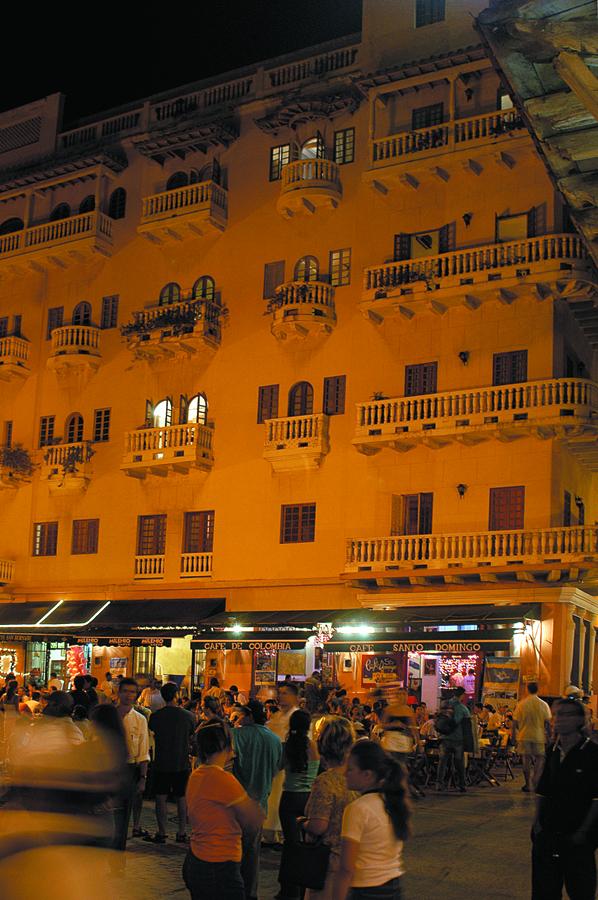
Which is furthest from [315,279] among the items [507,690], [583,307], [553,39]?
[553,39]

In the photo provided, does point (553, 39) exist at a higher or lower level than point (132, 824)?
higher

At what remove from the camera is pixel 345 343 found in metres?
32.6

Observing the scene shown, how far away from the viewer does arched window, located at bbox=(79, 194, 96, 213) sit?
38.8m

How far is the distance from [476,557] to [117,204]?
17.9 m

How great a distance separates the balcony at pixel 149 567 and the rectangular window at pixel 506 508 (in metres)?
10.4

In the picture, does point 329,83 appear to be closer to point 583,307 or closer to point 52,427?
point 583,307

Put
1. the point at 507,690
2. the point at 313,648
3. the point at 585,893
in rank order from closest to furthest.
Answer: the point at 585,893 → the point at 507,690 → the point at 313,648

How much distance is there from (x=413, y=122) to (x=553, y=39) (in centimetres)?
2162

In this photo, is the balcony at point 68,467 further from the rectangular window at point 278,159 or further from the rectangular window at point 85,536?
the rectangular window at point 278,159

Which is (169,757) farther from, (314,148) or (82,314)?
(82,314)

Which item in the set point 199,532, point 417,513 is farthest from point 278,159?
point 417,513

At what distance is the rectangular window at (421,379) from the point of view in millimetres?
30969

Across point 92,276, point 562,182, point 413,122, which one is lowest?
point 562,182

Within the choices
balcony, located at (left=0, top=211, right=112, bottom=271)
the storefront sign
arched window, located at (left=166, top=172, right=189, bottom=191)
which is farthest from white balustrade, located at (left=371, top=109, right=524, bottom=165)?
the storefront sign
